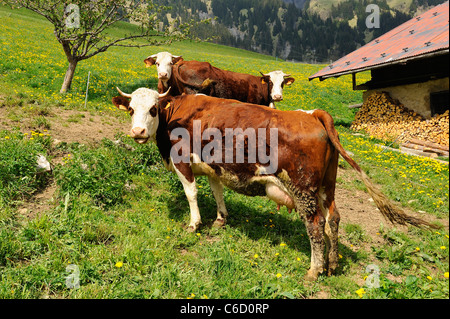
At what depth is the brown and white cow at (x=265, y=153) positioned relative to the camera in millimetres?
3742

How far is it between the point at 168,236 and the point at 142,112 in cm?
203

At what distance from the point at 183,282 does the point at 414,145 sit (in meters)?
2.94

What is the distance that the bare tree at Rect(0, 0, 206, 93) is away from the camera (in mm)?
11734

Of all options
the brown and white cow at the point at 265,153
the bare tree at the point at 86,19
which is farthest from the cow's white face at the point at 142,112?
the bare tree at the point at 86,19

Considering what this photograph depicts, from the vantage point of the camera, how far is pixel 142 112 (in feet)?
15.0

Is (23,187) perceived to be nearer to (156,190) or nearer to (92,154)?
(92,154)

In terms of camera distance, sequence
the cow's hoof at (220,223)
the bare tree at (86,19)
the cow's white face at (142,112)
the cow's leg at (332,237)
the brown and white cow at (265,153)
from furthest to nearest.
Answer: the bare tree at (86,19) → the cow's hoof at (220,223) → the cow's white face at (142,112) → the cow's leg at (332,237) → the brown and white cow at (265,153)

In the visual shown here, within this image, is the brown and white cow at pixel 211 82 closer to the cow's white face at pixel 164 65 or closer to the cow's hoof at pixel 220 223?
the cow's white face at pixel 164 65

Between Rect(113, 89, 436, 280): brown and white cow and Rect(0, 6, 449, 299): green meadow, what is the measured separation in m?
0.38

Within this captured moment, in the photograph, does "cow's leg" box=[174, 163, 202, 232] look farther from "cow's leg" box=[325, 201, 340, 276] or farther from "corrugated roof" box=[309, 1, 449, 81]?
"corrugated roof" box=[309, 1, 449, 81]

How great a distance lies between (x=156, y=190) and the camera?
6316 mm

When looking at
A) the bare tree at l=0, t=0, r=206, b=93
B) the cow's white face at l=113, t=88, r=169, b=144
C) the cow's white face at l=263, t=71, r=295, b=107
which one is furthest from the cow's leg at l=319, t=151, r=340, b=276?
the bare tree at l=0, t=0, r=206, b=93

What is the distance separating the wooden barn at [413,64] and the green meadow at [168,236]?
23.8 inches

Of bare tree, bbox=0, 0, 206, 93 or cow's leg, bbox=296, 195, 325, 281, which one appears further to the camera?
bare tree, bbox=0, 0, 206, 93
